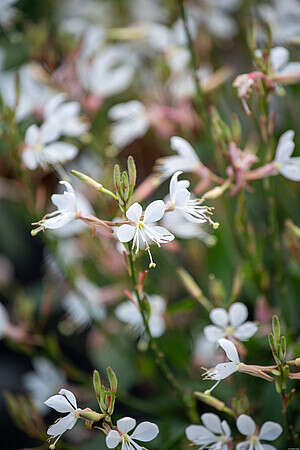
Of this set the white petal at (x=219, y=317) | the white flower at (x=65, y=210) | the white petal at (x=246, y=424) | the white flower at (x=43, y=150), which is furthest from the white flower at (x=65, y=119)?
the white petal at (x=246, y=424)

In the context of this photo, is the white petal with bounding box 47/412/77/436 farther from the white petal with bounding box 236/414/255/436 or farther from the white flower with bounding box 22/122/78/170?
the white flower with bounding box 22/122/78/170

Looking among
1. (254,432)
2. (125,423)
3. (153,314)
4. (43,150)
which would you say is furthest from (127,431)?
(43,150)

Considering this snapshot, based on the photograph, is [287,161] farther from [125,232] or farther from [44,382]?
[44,382]

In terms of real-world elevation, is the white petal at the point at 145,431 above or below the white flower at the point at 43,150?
below

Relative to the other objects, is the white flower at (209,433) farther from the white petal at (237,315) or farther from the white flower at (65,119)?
the white flower at (65,119)

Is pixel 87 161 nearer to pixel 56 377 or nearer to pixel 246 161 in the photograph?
pixel 56 377

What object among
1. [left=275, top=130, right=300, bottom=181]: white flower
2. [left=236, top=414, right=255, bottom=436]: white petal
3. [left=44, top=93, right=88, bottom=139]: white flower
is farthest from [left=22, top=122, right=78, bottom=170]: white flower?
[left=236, top=414, right=255, bottom=436]: white petal
